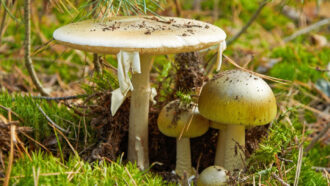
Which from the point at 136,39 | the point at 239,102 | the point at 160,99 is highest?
the point at 136,39

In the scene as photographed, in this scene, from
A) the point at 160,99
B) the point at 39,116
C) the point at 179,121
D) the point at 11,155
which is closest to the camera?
the point at 11,155

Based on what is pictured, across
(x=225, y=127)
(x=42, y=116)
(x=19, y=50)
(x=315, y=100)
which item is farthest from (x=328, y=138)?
(x=19, y=50)

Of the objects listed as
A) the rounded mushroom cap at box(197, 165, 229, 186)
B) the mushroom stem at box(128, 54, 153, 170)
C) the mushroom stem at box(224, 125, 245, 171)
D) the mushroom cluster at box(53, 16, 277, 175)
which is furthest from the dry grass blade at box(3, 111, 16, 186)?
the mushroom stem at box(224, 125, 245, 171)

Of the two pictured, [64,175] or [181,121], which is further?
[181,121]

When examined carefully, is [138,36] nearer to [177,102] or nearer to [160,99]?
[177,102]

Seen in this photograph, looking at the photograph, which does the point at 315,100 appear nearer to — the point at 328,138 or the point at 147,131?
the point at 328,138

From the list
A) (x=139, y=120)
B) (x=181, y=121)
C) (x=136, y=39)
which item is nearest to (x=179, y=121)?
(x=181, y=121)

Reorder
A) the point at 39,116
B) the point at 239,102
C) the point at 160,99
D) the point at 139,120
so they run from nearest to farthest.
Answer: the point at 239,102 → the point at 139,120 → the point at 39,116 → the point at 160,99
